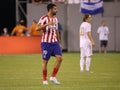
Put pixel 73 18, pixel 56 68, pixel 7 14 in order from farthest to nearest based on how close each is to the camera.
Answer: pixel 7 14 → pixel 73 18 → pixel 56 68

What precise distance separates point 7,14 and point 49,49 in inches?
1022

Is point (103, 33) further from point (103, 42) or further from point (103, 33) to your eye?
point (103, 42)

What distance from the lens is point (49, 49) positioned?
15977mm

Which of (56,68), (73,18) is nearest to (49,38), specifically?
(56,68)

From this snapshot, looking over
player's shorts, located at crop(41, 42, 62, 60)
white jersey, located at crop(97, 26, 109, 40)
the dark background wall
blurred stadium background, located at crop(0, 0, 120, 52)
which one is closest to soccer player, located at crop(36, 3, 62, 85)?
player's shorts, located at crop(41, 42, 62, 60)

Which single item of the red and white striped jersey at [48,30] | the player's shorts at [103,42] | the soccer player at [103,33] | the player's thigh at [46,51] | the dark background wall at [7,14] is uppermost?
the red and white striped jersey at [48,30]

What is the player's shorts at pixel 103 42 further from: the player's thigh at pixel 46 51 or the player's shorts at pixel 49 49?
the player's thigh at pixel 46 51

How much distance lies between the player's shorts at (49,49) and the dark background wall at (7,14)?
25501 millimetres

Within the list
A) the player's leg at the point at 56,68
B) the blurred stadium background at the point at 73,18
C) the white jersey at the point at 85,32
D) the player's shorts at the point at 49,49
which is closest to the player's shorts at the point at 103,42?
the blurred stadium background at the point at 73,18

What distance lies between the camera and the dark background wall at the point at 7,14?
1623 inches

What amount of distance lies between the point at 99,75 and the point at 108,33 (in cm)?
1865

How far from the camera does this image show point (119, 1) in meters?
39.8

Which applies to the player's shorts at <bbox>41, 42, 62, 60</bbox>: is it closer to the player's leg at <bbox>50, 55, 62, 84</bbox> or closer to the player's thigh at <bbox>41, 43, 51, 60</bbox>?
the player's thigh at <bbox>41, 43, 51, 60</bbox>

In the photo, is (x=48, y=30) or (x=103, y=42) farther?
(x=103, y=42)
